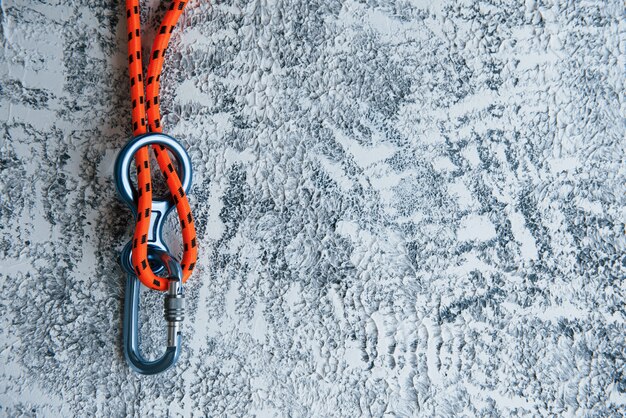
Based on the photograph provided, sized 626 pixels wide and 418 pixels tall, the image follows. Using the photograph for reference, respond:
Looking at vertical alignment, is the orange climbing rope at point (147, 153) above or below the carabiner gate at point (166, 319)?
above

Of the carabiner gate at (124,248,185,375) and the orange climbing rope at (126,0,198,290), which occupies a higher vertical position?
the orange climbing rope at (126,0,198,290)

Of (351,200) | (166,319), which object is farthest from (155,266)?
(351,200)

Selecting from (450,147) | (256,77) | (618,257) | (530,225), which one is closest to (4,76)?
(256,77)

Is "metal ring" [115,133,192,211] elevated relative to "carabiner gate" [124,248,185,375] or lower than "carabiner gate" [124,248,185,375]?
elevated

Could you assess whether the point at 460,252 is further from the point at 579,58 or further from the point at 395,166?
the point at 579,58

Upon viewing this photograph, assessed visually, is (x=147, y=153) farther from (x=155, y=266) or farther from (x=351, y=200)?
(x=351, y=200)
